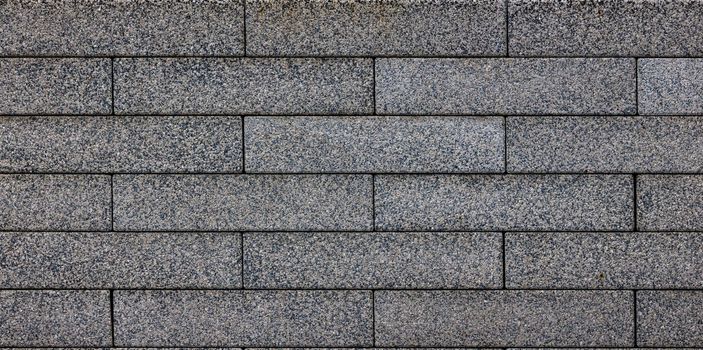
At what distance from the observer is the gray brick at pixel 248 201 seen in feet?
20.3

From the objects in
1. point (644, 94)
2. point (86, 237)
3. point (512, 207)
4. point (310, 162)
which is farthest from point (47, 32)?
point (644, 94)

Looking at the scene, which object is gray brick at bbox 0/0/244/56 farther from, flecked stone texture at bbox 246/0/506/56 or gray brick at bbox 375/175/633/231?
gray brick at bbox 375/175/633/231

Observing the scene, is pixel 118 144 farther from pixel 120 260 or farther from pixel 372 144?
pixel 372 144

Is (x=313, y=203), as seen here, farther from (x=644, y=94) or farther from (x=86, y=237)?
(x=644, y=94)

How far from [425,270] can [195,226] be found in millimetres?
2030

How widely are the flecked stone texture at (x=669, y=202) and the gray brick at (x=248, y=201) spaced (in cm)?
236

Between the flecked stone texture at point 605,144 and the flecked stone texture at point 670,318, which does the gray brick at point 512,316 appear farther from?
the flecked stone texture at point 605,144

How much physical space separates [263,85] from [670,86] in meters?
3.50

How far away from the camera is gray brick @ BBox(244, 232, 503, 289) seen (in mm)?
6207

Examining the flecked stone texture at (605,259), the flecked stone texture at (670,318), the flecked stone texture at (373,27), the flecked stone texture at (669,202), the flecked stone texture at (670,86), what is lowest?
the flecked stone texture at (670,318)

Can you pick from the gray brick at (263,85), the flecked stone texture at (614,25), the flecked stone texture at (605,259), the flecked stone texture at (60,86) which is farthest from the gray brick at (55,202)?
the flecked stone texture at (614,25)

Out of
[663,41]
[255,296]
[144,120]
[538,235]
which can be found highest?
[663,41]

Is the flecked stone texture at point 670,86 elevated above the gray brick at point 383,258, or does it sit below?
above

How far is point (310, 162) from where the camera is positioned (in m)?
6.17
